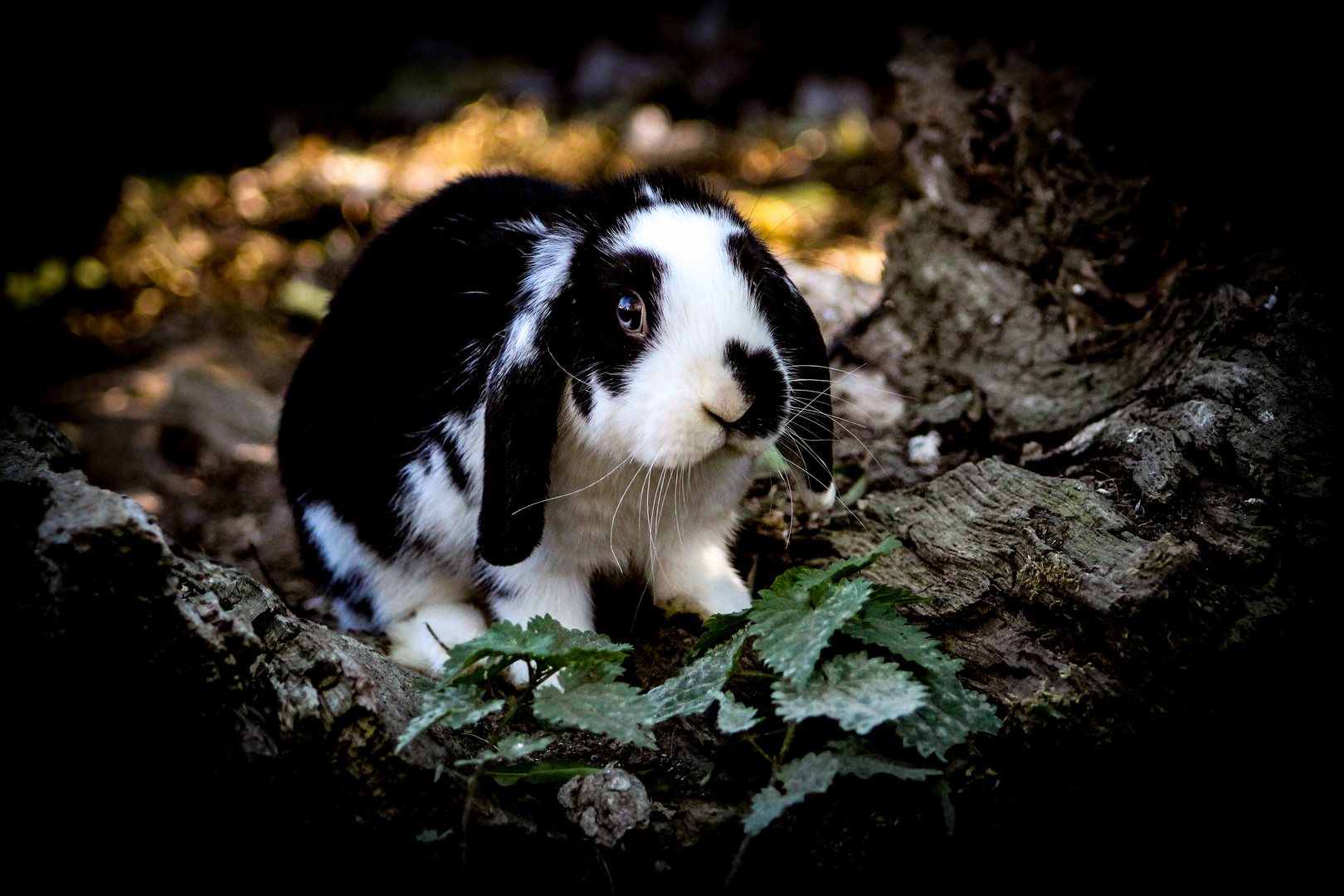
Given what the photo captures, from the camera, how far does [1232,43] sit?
4215 mm

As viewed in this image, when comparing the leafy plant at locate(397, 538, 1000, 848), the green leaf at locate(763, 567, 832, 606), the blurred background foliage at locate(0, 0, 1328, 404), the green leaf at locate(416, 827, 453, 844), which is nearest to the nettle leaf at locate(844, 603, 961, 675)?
the leafy plant at locate(397, 538, 1000, 848)

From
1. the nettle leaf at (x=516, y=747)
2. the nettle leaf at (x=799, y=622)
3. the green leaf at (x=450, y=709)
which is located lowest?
the nettle leaf at (x=516, y=747)

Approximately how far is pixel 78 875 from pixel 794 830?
1657 millimetres

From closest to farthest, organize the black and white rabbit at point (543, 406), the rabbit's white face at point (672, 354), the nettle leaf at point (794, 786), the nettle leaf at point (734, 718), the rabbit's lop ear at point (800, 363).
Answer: the nettle leaf at point (794, 786), the nettle leaf at point (734, 718), the rabbit's white face at point (672, 354), the black and white rabbit at point (543, 406), the rabbit's lop ear at point (800, 363)

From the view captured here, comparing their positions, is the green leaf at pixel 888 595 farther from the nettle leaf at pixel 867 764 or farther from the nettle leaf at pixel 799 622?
the nettle leaf at pixel 867 764

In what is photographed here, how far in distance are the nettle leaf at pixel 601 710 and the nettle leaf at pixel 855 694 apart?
1.12ft

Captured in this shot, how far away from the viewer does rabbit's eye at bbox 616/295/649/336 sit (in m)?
2.85

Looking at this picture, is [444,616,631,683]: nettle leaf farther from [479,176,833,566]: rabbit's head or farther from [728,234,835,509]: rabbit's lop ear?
[728,234,835,509]: rabbit's lop ear

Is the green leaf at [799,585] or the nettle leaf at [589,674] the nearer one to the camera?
the nettle leaf at [589,674]

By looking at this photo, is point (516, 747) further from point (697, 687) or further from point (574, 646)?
point (697, 687)

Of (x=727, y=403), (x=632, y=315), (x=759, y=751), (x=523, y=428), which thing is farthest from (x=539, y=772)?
(x=632, y=315)

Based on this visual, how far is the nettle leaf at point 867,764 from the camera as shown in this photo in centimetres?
224

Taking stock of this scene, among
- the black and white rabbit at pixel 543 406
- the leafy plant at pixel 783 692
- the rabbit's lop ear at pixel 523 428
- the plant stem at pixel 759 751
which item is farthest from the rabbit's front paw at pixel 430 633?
the plant stem at pixel 759 751

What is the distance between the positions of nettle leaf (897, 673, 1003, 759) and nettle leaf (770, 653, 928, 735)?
6cm
